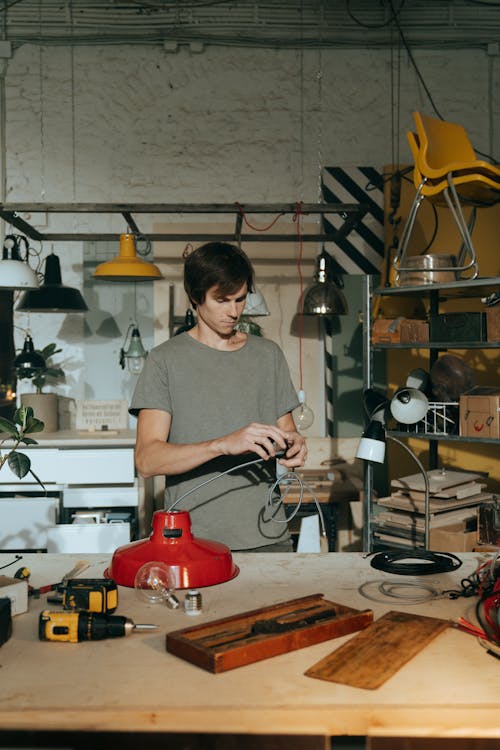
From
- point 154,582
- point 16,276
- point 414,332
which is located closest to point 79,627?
point 154,582

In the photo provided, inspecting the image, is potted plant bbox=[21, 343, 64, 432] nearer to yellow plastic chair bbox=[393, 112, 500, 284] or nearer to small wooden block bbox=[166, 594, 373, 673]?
yellow plastic chair bbox=[393, 112, 500, 284]

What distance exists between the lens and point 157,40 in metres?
5.25

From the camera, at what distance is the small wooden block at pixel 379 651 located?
1.37 meters

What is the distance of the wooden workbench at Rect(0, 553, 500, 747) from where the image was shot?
124cm

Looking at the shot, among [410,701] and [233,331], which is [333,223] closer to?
[233,331]

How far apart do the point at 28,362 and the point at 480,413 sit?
9.29ft

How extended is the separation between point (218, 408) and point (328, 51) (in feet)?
12.4

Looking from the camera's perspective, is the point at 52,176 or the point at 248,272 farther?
the point at 52,176

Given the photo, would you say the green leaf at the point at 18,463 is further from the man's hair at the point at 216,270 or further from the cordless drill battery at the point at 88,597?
the man's hair at the point at 216,270

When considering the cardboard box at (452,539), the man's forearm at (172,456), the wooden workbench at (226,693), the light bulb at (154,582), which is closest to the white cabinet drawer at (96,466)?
the cardboard box at (452,539)

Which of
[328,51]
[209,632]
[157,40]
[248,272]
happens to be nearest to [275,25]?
[328,51]

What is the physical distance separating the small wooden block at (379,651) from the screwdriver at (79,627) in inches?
17.3

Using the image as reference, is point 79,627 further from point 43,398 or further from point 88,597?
point 43,398

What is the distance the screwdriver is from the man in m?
0.73
